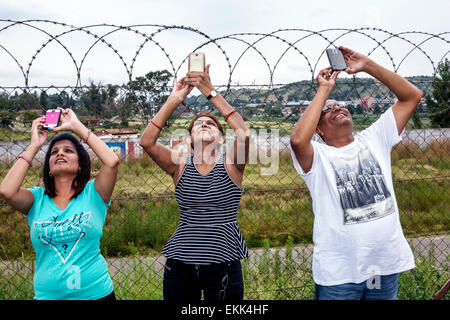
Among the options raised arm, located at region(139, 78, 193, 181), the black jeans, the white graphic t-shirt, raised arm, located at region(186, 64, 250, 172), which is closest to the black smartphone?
the white graphic t-shirt

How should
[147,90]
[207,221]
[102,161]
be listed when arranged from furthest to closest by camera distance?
[147,90]
[102,161]
[207,221]

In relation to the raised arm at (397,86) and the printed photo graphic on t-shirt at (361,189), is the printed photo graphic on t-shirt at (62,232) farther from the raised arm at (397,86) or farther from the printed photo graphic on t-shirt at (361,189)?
the raised arm at (397,86)

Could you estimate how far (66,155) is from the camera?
239 centimetres

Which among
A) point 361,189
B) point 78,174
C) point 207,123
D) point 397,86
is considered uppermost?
point 397,86

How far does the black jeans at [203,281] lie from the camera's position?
7.37ft

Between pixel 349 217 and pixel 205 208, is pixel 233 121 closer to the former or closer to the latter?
pixel 205 208

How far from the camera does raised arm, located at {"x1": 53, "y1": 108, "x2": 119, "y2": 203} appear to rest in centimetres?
236

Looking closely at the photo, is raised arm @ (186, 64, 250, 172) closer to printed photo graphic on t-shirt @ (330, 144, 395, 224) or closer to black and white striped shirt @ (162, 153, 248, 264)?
black and white striped shirt @ (162, 153, 248, 264)

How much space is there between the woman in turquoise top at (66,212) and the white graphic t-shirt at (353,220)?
3.78 ft

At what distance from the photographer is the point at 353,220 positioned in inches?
86.4

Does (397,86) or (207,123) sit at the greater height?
(397,86)

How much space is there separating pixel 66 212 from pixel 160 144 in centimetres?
64

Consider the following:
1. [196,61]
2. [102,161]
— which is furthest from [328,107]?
[102,161]

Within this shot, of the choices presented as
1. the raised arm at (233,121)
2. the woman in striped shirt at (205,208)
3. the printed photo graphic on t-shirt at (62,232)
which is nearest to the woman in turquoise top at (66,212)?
the printed photo graphic on t-shirt at (62,232)
